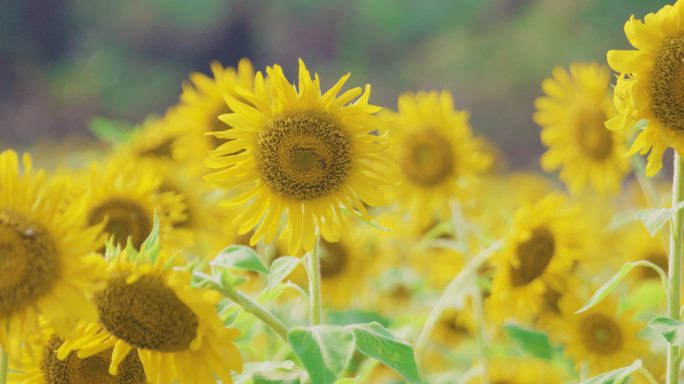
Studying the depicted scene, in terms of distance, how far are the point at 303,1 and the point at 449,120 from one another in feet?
18.7

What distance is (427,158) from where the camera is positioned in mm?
1502

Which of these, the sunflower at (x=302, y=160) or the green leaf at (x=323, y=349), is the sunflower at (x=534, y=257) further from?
the green leaf at (x=323, y=349)

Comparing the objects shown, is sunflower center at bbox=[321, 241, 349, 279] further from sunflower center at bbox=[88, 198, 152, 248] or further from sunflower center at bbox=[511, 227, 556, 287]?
sunflower center at bbox=[88, 198, 152, 248]

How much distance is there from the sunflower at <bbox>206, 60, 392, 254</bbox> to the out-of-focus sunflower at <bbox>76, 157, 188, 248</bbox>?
0.79 feet

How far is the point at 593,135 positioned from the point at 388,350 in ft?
2.65

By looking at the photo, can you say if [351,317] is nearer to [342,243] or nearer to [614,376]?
[342,243]

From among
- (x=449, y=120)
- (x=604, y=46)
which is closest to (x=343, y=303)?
(x=449, y=120)

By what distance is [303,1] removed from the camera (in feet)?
23.1

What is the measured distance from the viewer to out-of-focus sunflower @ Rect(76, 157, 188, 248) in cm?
109

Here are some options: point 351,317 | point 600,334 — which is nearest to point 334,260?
point 351,317

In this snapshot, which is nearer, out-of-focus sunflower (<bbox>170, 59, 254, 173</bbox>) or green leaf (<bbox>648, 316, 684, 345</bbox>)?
green leaf (<bbox>648, 316, 684, 345</bbox>)

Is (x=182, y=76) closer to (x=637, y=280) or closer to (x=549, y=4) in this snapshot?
(x=549, y=4)

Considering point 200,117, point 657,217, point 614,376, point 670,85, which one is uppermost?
point 200,117

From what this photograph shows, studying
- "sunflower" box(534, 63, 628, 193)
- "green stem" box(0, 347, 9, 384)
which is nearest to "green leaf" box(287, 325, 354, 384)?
"green stem" box(0, 347, 9, 384)
